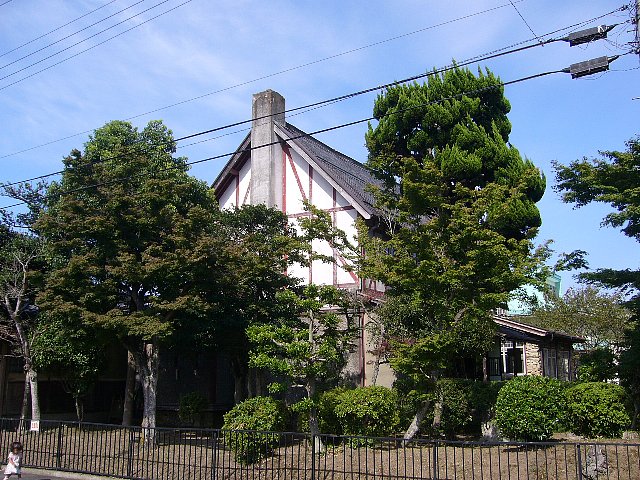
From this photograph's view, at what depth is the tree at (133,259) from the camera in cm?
1647

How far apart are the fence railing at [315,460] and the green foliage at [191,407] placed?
566cm

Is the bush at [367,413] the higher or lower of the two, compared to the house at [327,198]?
lower

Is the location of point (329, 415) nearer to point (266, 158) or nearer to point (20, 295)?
point (20, 295)

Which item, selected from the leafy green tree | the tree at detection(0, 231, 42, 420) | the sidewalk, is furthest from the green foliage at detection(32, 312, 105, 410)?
the sidewalk

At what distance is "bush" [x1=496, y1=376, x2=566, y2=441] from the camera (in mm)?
14008

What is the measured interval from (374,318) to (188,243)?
6289 mm

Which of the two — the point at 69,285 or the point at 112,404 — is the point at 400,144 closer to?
the point at 69,285

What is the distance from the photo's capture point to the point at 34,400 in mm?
20516

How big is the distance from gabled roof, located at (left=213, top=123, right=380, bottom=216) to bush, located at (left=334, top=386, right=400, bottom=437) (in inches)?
300

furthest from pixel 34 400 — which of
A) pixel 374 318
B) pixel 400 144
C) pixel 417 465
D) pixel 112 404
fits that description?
pixel 400 144

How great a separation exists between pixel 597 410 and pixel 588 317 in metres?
20.9

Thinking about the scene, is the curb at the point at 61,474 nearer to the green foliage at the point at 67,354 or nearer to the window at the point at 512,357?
the green foliage at the point at 67,354

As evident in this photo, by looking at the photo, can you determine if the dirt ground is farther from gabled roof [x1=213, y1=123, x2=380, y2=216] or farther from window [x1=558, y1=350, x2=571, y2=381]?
window [x1=558, y1=350, x2=571, y2=381]

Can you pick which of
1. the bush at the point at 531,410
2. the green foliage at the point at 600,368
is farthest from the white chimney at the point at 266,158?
the bush at the point at 531,410
